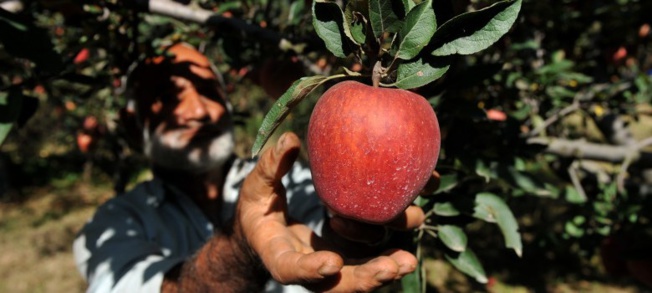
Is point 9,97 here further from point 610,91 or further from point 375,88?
point 610,91

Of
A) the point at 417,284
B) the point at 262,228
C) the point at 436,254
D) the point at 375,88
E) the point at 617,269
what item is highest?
the point at 375,88

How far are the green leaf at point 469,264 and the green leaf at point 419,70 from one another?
502 mm

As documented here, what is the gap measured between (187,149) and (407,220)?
112cm

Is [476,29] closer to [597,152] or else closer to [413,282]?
[413,282]

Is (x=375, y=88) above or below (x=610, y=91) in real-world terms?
above

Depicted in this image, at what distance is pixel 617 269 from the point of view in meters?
2.12

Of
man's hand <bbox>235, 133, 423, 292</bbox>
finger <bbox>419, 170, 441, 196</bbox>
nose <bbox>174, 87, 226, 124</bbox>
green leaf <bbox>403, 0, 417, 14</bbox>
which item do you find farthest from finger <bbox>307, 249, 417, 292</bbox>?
nose <bbox>174, 87, 226, 124</bbox>

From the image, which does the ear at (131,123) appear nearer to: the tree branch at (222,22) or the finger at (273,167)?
the tree branch at (222,22)

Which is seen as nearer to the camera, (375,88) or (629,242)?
(375,88)

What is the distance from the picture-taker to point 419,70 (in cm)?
68

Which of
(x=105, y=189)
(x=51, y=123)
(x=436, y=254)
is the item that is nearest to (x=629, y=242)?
(x=436, y=254)

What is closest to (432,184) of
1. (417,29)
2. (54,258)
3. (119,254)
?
(417,29)

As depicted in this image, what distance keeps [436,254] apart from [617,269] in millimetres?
2260

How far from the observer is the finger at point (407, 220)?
85cm
